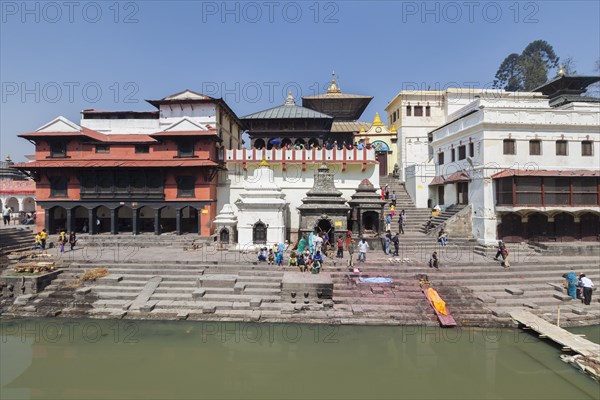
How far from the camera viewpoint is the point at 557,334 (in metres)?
10.6

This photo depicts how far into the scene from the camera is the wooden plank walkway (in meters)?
9.50

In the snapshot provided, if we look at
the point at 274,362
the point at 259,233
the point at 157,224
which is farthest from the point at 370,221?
the point at 157,224

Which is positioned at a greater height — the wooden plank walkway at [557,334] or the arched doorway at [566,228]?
the arched doorway at [566,228]

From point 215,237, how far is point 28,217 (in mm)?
20524

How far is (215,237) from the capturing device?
22.6 meters

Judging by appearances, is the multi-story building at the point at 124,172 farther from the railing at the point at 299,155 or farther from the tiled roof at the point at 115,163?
the railing at the point at 299,155

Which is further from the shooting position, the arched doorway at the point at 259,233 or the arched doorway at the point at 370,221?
the arched doorway at the point at 370,221

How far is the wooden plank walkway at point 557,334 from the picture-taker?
9503 mm

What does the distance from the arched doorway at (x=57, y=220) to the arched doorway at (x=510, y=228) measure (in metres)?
30.7

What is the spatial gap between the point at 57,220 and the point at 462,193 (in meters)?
31.0

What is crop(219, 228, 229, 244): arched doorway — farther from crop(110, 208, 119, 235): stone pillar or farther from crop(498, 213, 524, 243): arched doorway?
crop(498, 213, 524, 243): arched doorway

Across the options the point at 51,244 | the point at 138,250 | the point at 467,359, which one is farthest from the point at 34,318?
the point at 467,359

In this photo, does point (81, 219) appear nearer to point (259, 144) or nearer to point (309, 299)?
point (259, 144)

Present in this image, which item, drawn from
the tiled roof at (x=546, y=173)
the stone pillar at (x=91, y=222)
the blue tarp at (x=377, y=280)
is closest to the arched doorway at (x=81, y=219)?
the stone pillar at (x=91, y=222)
